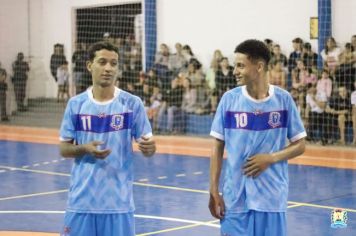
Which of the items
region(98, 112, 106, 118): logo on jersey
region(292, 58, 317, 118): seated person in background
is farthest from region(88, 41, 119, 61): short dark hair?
region(292, 58, 317, 118): seated person in background

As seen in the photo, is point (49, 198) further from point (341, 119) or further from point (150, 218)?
point (341, 119)

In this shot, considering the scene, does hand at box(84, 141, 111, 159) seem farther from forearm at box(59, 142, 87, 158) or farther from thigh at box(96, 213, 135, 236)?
thigh at box(96, 213, 135, 236)

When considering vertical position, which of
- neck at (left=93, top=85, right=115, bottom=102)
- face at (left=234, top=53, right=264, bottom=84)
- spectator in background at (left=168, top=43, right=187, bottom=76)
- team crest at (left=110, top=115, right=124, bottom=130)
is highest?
spectator in background at (left=168, top=43, right=187, bottom=76)

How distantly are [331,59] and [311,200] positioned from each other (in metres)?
6.63

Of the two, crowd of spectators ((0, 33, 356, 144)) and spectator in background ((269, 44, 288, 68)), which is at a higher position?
spectator in background ((269, 44, 288, 68))

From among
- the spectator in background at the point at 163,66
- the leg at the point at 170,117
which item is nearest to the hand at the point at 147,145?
the leg at the point at 170,117

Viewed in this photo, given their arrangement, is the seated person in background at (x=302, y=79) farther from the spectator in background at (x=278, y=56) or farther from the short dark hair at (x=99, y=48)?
the short dark hair at (x=99, y=48)

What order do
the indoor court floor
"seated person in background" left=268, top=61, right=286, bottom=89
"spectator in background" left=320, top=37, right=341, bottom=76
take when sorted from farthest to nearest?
1. "seated person in background" left=268, top=61, right=286, bottom=89
2. "spectator in background" left=320, top=37, right=341, bottom=76
3. the indoor court floor

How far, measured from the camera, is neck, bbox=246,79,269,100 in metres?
4.51

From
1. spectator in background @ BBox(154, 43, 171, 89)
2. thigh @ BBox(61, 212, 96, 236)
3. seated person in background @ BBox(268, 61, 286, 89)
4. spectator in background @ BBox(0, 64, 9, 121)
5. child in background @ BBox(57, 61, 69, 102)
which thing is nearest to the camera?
thigh @ BBox(61, 212, 96, 236)

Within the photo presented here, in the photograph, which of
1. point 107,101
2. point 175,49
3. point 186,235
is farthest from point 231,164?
point 175,49

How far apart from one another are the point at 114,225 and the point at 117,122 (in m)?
0.65

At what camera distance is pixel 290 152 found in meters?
4.46

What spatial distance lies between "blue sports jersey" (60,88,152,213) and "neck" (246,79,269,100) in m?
0.70
